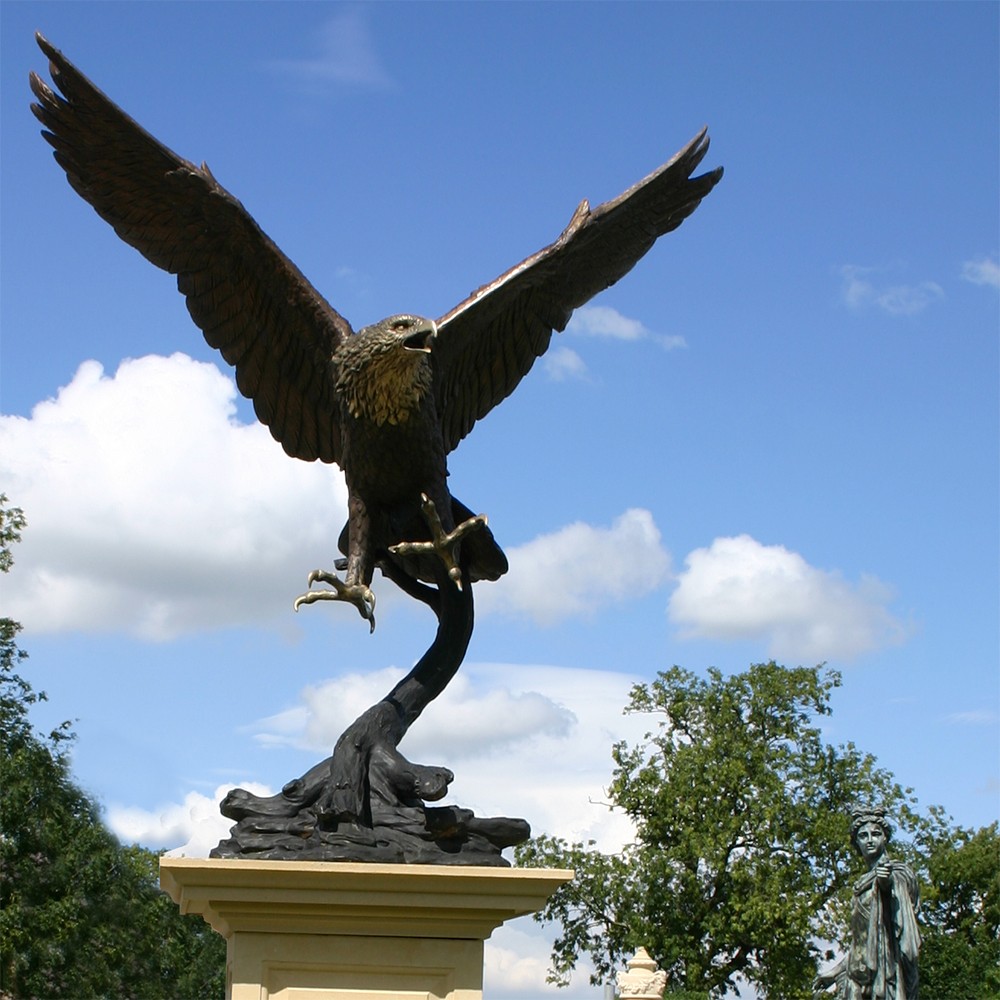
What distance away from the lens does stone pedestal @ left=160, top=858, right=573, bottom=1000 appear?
5461mm

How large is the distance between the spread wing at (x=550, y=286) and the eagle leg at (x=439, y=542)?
0.61 metres

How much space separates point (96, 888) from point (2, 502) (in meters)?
6.78

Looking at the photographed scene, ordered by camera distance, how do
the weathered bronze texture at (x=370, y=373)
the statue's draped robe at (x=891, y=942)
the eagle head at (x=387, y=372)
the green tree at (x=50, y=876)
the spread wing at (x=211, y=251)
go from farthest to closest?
1. the green tree at (x=50, y=876)
2. the statue's draped robe at (x=891, y=942)
3. the spread wing at (x=211, y=251)
4. the eagle head at (x=387, y=372)
5. the weathered bronze texture at (x=370, y=373)

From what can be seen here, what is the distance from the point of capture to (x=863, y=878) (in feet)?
37.9

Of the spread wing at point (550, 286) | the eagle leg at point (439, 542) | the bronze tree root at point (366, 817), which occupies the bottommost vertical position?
the bronze tree root at point (366, 817)

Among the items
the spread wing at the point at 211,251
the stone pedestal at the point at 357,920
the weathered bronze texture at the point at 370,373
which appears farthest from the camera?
the spread wing at the point at 211,251

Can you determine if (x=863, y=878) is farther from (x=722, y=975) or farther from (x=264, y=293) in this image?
(x=722, y=975)

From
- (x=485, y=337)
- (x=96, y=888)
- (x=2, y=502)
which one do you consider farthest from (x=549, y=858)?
(x=485, y=337)

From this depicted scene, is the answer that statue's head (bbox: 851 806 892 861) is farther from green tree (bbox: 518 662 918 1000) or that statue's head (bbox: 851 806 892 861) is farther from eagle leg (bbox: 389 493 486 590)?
green tree (bbox: 518 662 918 1000)

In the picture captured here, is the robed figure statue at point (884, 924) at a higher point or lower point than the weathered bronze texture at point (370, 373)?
lower

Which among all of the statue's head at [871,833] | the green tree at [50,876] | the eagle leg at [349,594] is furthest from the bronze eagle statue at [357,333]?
the green tree at [50,876]

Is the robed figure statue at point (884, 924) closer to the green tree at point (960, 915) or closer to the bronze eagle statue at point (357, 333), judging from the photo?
the bronze eagle statue at point (357, 333)

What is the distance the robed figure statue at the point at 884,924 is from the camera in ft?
36.7

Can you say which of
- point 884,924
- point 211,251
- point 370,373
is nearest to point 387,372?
point 370,373
